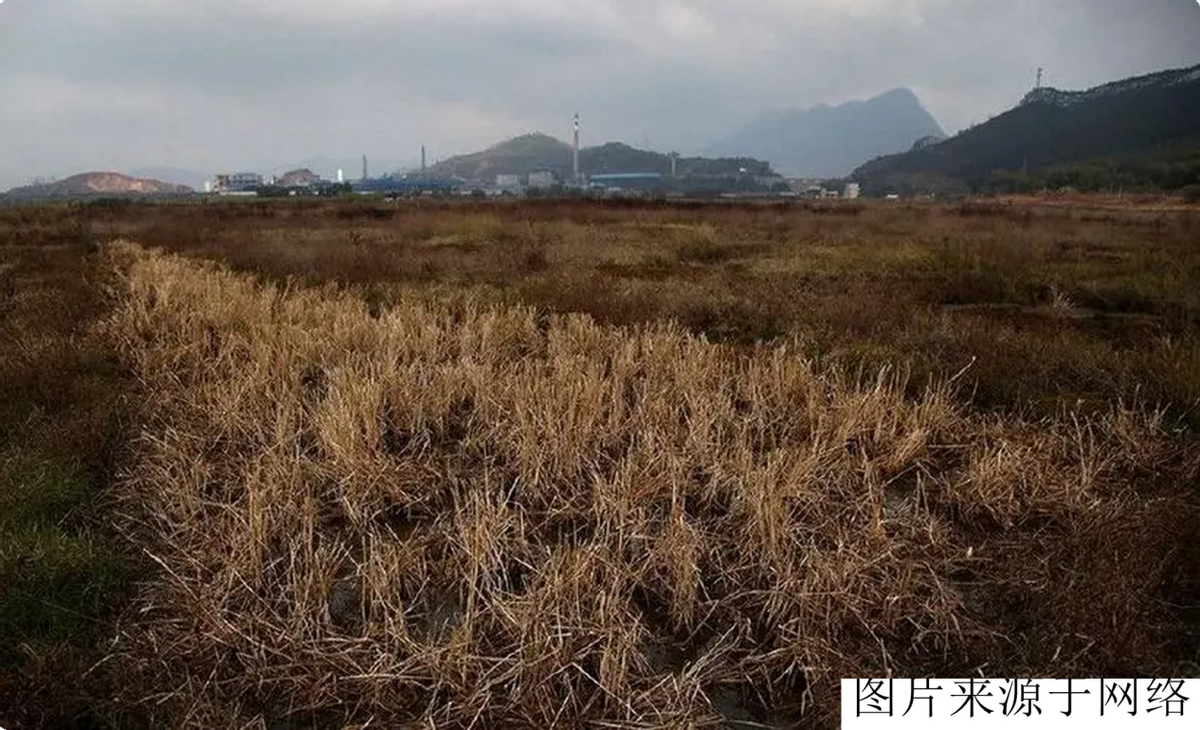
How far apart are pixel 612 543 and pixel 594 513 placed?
36 cm

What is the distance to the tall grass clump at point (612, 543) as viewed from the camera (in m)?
3.15

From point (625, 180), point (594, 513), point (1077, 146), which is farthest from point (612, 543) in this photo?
point (625, 180)

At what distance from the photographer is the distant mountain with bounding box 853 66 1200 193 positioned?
6656 cm

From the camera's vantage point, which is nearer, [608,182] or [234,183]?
[234,183]

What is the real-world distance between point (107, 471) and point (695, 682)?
4421 mm

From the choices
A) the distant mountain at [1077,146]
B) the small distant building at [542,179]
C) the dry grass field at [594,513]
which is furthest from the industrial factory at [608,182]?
the dry grass field at [594,513]

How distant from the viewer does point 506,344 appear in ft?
28.5

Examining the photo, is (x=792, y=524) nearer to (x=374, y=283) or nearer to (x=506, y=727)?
(x=506, y=727)

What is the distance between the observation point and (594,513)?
4531mm

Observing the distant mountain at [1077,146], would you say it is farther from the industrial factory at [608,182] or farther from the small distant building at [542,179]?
the small distant building at [542,179]

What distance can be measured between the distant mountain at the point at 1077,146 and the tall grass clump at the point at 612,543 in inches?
2610

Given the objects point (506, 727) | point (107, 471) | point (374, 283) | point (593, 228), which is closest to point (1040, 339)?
point (506, 727)

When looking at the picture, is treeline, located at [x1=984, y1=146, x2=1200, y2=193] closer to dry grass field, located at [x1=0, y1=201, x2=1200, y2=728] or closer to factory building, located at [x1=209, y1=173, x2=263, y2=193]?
dry grass field, located at [x1=0, y1=201, x2=1200, y2=728]

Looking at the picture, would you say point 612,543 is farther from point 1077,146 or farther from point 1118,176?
point 1077,146
